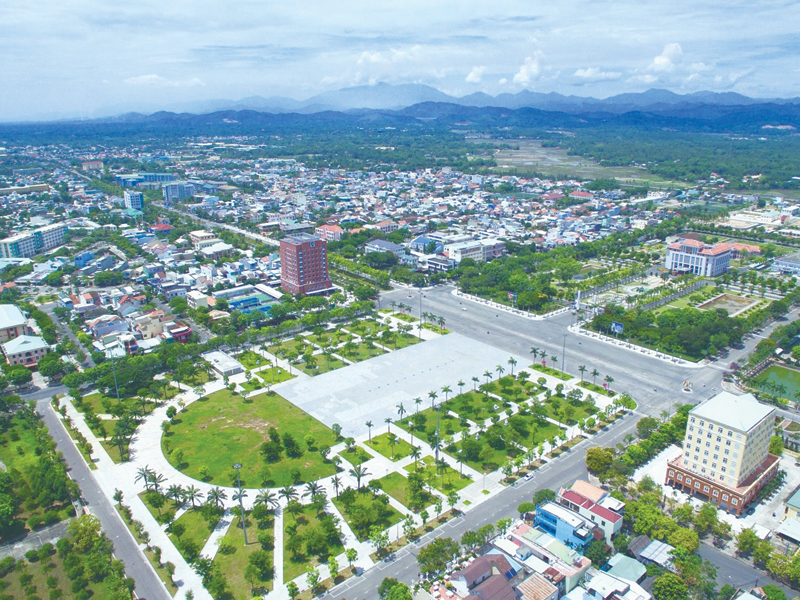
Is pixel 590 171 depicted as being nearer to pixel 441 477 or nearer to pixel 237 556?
pixel 441 477

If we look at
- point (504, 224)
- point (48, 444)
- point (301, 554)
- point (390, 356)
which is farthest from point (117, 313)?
point (504, 224)

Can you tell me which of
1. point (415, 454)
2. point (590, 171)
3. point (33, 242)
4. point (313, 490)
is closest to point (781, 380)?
point (415, 454)

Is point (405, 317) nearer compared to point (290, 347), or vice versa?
point (290, 347)

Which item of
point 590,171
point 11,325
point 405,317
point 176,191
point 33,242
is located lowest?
point 405,317

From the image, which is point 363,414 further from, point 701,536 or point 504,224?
point 504,224

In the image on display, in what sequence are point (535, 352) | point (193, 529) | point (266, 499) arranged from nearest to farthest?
point (193, 529) < point (266, 499) < point (535, 352)

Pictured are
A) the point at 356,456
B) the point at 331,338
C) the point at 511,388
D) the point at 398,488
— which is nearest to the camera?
the point at 398,488

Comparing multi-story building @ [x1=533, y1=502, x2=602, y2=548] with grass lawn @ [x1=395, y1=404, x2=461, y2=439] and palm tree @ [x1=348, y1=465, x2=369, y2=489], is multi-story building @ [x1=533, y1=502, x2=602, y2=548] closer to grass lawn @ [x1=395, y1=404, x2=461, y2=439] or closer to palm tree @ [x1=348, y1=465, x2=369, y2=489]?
palm tree @ [x1=348, y1=465, x2=369, y2=489]

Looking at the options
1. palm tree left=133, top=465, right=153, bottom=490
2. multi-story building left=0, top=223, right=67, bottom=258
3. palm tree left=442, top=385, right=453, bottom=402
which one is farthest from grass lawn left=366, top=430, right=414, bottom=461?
multi-story building left=0, top=223, right=67, bottom=258
